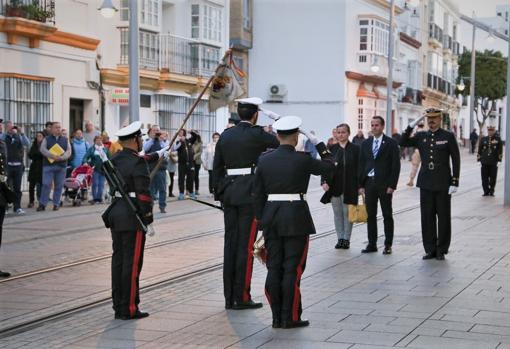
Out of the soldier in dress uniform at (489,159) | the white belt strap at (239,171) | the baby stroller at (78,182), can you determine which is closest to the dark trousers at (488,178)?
the soldier in dress uniform at (489,159)

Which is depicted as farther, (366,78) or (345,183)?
(366,78)

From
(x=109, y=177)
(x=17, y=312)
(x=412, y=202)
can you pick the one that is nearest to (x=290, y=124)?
(x=109, y=177)

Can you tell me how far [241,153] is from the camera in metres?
9.09

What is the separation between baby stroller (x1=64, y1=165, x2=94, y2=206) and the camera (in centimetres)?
2142

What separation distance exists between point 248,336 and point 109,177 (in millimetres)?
1997

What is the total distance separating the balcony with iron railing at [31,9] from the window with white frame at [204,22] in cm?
1098

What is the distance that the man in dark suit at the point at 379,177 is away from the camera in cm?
1319

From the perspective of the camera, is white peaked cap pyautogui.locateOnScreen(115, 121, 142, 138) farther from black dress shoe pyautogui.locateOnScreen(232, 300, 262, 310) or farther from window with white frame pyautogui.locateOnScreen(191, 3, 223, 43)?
window with white frame pyautogui.locateOnScreen(191, 3, 223, 43)

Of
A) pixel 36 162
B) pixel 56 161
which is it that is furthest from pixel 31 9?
pixel 56 161

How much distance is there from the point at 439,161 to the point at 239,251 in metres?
4.51

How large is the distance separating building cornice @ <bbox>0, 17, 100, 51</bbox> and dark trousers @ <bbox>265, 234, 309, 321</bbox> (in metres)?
17.1

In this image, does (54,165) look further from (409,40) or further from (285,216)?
(409,40)

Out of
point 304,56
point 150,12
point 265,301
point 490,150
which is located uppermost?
point 150,12

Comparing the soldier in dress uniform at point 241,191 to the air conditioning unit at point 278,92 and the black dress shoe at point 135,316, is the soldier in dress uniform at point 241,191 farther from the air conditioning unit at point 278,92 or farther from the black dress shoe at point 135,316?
the air conditioning unit at point 278,92
